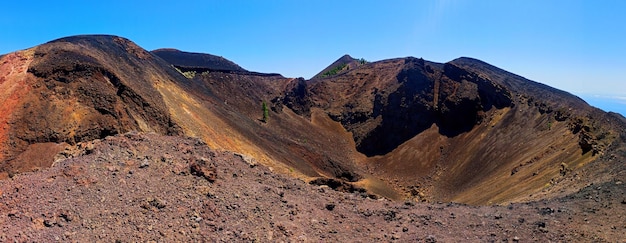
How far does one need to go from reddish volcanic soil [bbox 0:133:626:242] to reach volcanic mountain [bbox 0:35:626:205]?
2.72 metres

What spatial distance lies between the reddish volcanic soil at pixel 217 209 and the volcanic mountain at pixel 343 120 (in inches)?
107

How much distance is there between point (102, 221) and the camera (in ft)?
27.9

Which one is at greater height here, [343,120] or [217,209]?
[343,120]

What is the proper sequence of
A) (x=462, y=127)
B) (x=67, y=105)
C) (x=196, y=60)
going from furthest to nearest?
(x=196, y=60), (x=462, y=127), (x=67, y=105)

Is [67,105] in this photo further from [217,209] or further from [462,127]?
[462,127]

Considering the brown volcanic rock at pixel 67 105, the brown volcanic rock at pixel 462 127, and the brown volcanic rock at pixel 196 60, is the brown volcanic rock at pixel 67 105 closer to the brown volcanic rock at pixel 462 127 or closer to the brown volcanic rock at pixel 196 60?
the brown volcanic rock at pixel 462 127

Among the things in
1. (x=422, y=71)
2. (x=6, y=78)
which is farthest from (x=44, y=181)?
(x=422, y=71)

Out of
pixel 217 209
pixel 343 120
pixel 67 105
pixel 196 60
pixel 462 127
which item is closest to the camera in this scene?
pixel 217 209

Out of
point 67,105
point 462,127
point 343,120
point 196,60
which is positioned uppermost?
point 196,60

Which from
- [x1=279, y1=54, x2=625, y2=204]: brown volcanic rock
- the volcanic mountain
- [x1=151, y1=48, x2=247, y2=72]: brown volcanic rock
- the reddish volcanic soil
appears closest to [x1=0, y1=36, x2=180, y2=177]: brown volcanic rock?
the volcanic mountain

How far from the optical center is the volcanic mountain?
49.5 feet

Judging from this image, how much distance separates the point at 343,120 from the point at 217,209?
40.4 meters

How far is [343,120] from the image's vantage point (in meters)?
49.8

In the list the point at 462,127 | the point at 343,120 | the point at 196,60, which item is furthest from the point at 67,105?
the point at 196,60
